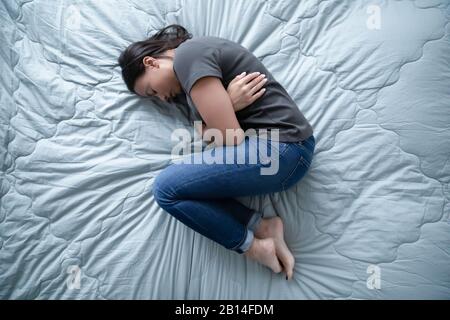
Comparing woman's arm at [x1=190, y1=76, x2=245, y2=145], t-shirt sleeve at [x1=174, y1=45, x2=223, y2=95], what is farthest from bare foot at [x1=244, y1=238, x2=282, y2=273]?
t-shirt sleeve at [x1=174, y1=45, x2=223, y2=95]

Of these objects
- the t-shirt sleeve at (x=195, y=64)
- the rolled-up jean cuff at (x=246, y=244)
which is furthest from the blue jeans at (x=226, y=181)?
the t-shirt sleeve at (x=195, y=64)

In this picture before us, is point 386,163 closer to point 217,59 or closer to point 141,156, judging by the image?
point 217,59

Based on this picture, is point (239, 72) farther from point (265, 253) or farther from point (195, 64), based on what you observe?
point (265, 253)

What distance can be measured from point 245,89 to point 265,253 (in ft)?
1.26

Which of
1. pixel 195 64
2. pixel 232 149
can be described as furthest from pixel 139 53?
pixel 232 149

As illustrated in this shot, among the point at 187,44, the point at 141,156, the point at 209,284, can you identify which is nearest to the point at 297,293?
the point at 209,284

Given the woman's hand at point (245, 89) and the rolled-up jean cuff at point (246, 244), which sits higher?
the woman's hand at point (245, 89)

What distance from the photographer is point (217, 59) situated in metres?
0.69

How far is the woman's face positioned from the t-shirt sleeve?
0.07 m

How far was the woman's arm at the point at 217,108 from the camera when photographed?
66cm

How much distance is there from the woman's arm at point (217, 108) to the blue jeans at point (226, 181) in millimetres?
29

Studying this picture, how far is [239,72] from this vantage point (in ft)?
2.38

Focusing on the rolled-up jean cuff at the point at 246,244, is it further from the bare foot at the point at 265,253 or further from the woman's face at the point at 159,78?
the woman's face at the point at 159,78

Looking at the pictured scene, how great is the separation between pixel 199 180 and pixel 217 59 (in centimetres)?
28
